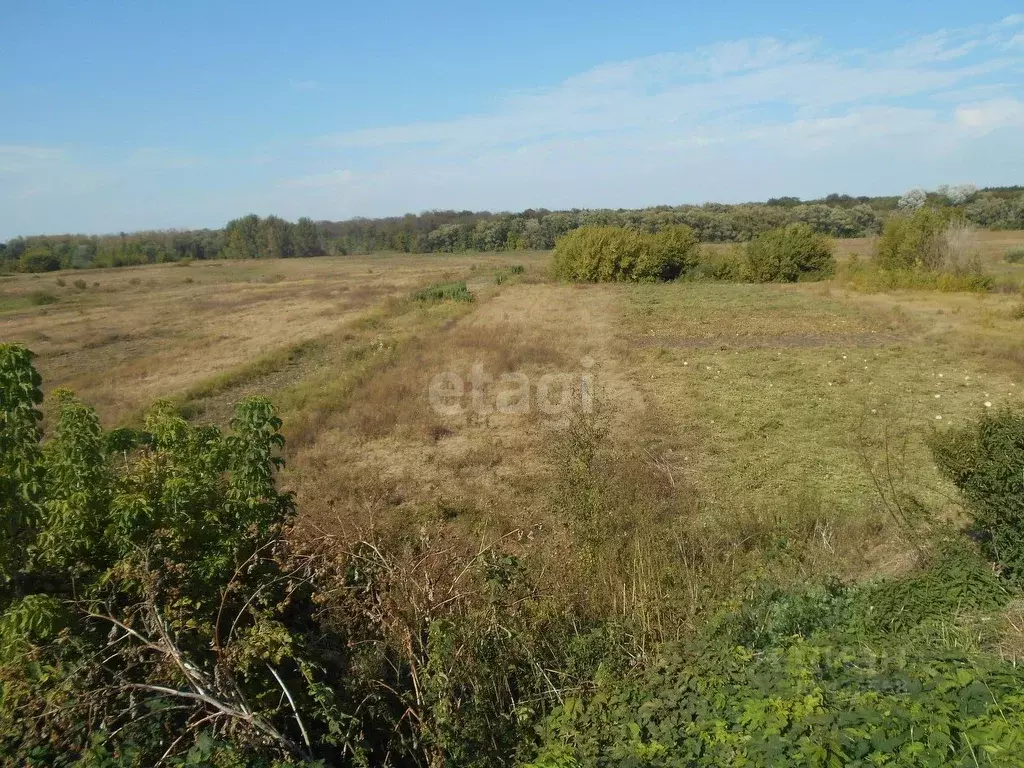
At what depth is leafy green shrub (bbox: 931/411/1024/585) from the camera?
4.41 m

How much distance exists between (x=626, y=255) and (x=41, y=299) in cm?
3213

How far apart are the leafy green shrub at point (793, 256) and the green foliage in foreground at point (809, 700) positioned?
31.0 m

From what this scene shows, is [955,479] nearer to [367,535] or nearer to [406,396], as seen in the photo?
[367,535]

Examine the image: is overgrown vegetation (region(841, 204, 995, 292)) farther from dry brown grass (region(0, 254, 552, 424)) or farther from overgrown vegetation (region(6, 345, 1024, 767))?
overgrown vegetation (region(6, 345, 1024, 767))

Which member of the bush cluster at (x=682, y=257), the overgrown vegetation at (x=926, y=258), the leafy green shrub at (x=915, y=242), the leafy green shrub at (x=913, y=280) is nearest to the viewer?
the leafy green shrub at (x=913, y=280)

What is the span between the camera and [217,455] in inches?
165

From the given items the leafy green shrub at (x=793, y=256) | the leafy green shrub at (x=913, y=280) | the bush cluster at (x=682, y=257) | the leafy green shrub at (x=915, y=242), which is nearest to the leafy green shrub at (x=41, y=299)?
the bush cluster at (x=682, y=257)

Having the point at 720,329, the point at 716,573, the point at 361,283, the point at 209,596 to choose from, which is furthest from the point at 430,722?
the point at 361,283

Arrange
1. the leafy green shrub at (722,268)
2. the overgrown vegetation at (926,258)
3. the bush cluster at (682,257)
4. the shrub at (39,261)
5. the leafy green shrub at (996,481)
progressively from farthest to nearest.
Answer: the shrub at (39,261) < the leafy green shrub at (722,268) < the bush cluster at (682,257) < the overgrown vegetation at (926,258) < the leafy green shrub at (996,481)

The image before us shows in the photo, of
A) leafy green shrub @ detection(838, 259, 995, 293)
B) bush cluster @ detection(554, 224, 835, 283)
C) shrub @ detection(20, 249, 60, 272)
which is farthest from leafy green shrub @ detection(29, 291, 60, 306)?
leafy green shrub @ detection(838, 259, 995, 293)

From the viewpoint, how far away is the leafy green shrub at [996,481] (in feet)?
14.5

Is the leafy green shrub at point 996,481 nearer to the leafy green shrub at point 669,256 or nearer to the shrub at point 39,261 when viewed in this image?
the leafy green shrub at point 669,256

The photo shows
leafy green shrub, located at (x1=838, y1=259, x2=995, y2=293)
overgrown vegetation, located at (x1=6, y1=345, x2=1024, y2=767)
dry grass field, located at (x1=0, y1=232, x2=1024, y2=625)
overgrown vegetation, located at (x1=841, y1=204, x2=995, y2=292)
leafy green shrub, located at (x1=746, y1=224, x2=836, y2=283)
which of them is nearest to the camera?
overgrown vegetation, located at (x1=6, y1=345, x2=1024, y2=767)

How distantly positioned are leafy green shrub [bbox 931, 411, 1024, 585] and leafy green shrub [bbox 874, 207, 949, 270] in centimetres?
2632
